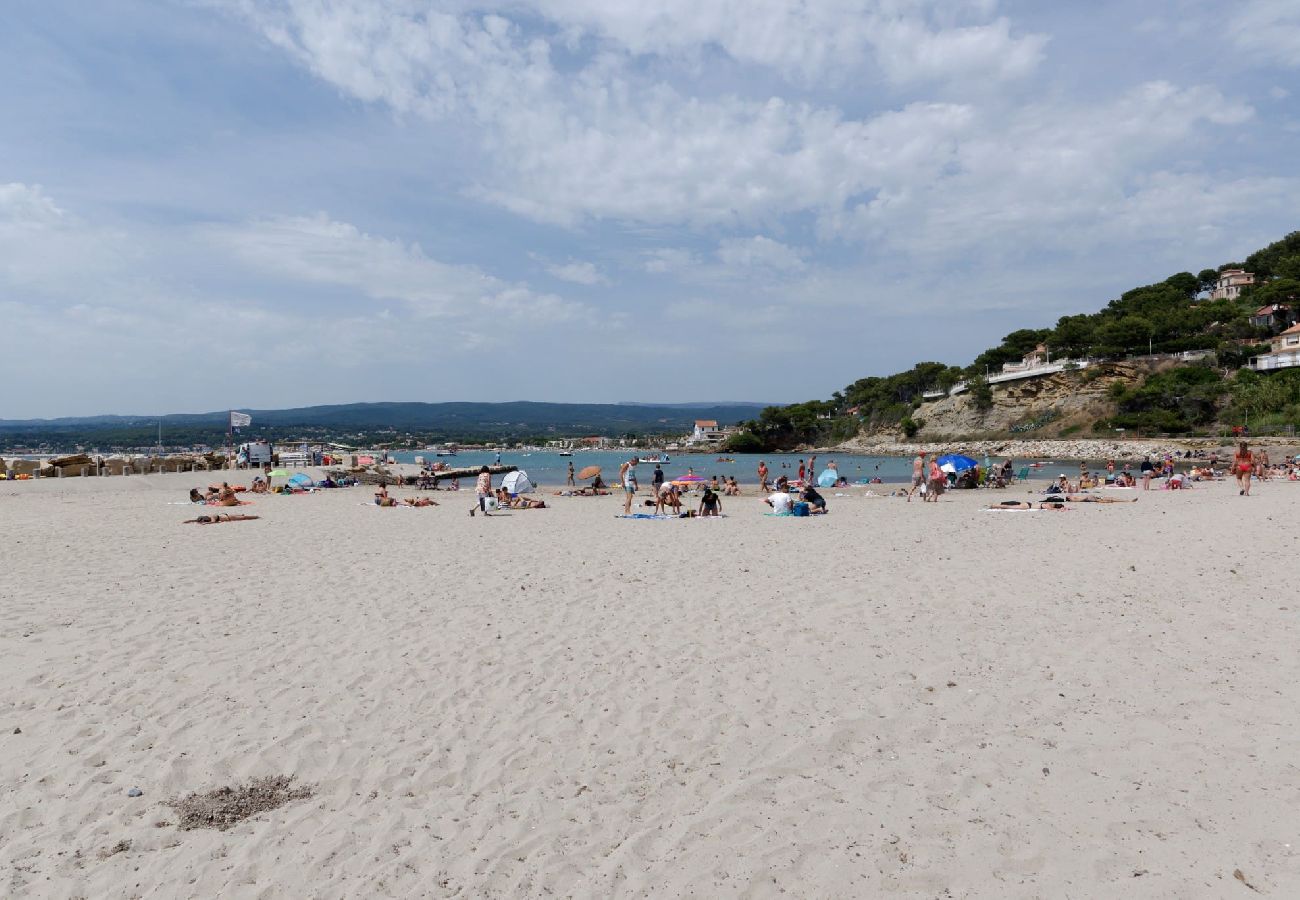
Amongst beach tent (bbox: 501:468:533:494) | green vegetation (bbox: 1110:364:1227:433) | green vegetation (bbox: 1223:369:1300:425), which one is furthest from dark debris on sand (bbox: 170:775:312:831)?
green vegetation (bbox: 1110:364:1227:433)

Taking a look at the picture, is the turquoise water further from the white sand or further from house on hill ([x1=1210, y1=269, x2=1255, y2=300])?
house on hill ([x1=1210, y1=269, x2=1255, y2=300])

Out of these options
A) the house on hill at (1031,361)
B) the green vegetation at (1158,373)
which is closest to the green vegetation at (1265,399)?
the green vegetation at (1158,373)

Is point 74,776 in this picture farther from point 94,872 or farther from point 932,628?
point 932,628

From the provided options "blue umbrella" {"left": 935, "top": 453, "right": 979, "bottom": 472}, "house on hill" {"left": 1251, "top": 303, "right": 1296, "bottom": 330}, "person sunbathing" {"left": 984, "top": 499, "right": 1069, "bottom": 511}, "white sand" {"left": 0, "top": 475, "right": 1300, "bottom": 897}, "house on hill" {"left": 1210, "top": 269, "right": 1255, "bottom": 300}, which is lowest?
"person sunbathing" {"left": 984, "top": 499, "right": 1069, "bottom": 511}

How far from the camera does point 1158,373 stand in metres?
73.6

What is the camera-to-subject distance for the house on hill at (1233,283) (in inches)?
3512

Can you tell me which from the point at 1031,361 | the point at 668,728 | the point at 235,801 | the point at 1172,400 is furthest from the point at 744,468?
the point at 235,801

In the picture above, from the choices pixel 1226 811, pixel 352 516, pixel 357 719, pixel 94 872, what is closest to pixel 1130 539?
pixel 1226 811

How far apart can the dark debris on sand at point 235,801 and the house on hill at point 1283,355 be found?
84.0 metres

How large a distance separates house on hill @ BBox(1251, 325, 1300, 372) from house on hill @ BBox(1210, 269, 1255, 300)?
21.0m

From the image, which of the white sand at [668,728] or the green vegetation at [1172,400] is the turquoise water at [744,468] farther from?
the white sand at [668,728]

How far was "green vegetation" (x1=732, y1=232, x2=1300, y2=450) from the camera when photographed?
6612 centimetres

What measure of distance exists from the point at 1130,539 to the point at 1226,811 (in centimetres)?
952

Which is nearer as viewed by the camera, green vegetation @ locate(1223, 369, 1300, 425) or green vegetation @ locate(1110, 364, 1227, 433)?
green vegetation @ locate(1223, 369, 1300, 425)
